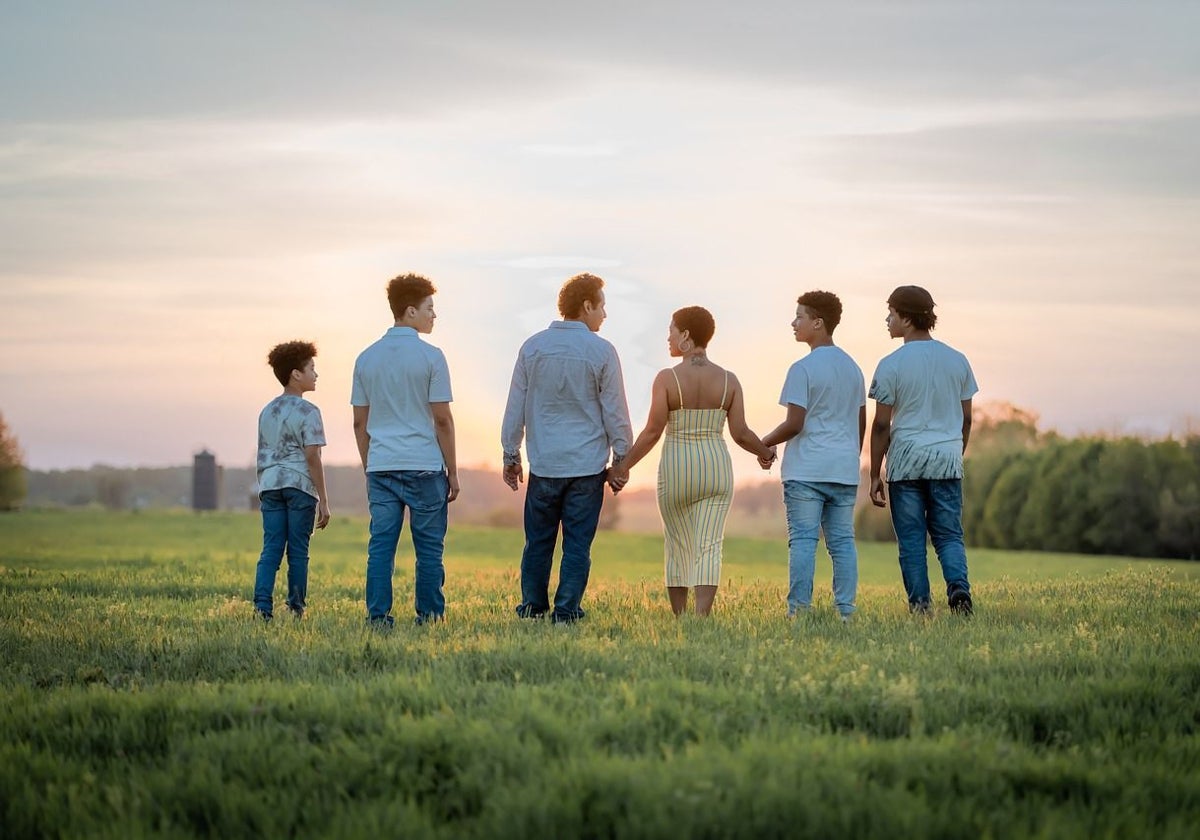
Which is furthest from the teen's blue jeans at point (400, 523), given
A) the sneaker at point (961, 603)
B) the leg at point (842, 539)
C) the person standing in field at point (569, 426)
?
the sneaker at point (961, 603)

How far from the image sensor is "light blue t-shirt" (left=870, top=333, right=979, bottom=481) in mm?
11148

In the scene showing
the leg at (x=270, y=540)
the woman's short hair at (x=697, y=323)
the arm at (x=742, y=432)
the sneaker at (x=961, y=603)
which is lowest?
the sneaker at (x=961, y=603)

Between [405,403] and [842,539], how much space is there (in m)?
4.05

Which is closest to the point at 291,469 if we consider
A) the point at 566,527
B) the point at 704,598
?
the point at 566,527

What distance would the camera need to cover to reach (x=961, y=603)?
11.4m

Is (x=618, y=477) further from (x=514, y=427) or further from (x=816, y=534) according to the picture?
(x=816, y=534)

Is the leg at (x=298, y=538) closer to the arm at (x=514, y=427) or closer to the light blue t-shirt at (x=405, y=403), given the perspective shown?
the light blue t-shirt at (x=405, y=403)

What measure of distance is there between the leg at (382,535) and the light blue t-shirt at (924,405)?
443cm

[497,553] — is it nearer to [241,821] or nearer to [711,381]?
[711,381]

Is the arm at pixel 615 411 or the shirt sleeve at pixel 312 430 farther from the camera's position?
the shirt sleeve at pixel 312 430

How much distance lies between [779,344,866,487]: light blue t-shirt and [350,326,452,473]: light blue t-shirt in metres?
3.09

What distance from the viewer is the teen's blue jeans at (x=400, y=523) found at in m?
10.3

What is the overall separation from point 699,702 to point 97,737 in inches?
129

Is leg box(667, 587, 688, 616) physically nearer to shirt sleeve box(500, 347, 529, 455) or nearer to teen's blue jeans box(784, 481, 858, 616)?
teen's blue jeans box(784, 481, 858, 616)
